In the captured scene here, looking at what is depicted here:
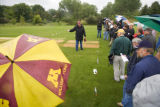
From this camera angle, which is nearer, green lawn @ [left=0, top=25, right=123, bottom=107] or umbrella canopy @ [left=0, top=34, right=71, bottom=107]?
umbrella canopy @ [left=0, top=34, right=71, bottom=107]

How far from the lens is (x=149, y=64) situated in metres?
2.07

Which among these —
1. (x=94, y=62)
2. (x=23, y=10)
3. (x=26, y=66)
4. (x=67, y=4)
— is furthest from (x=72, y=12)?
(x=26, y=66)

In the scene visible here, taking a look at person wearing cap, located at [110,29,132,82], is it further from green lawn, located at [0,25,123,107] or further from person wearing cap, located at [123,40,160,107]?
person wearing cap, located at [123,40,160,107]

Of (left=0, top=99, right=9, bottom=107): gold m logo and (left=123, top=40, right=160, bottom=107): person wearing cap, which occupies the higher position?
Answer: (left=123, top=40, right=160, bottom=107): person wearing cap

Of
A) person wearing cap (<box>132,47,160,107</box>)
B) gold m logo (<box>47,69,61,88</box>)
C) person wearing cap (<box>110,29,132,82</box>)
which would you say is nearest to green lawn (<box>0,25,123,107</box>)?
person wearing cap (<box>110,29,132,82</box>)

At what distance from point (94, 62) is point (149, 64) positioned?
4873 millimetres

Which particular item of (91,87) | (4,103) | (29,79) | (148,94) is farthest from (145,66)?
(91,87)

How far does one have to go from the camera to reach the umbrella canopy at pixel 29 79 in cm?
179

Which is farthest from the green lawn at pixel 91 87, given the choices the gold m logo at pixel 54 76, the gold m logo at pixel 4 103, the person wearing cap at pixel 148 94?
the person wearing cap at pixel 148 94

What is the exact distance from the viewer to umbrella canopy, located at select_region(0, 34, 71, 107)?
5.88 ft

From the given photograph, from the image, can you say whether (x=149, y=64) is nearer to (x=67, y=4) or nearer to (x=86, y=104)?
(x=86, y=104)

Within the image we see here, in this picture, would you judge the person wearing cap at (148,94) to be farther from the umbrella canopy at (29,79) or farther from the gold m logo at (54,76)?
the gold m logo at (54,76)

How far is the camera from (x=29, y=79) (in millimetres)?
1883

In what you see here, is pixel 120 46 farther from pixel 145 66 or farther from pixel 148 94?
Result: pixel 148 94
